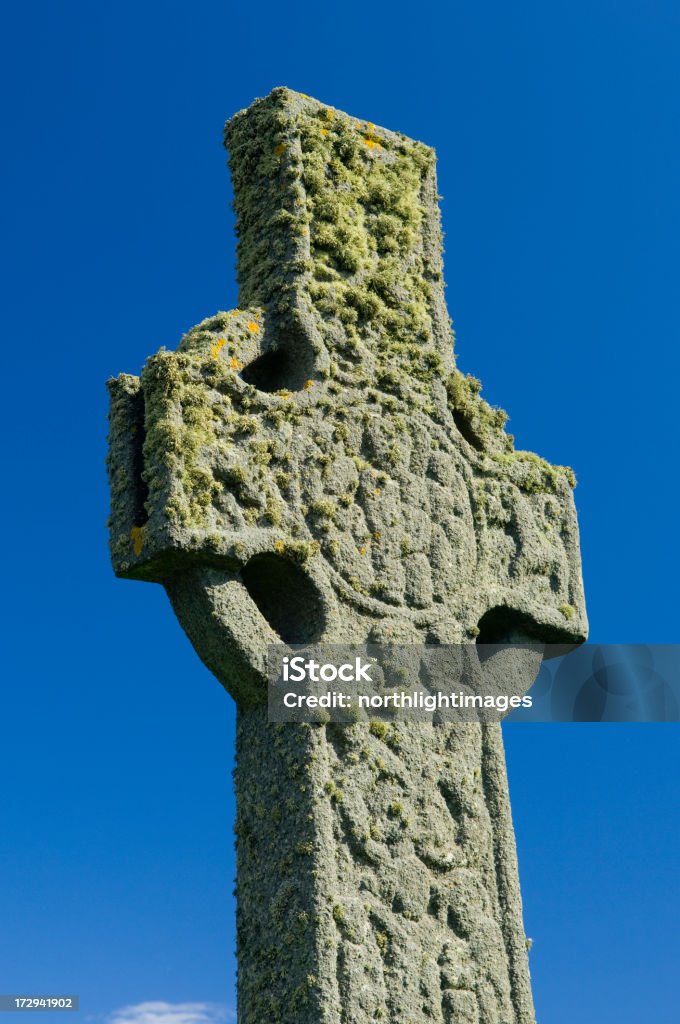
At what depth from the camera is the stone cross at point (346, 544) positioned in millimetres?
5172

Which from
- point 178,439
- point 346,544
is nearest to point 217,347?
point 178,439

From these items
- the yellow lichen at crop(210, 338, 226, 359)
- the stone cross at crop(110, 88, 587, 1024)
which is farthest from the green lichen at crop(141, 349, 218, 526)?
the yellow lichen at crop(210, 338, 226, 359)

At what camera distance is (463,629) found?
6004mm

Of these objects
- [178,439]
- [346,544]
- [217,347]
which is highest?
[217,347]

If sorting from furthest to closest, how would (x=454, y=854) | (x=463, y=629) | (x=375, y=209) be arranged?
(x=375, y=209), (x=463, y=629), (x=454, y=854)

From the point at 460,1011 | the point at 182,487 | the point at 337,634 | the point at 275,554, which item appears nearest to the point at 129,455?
the point at 182,487

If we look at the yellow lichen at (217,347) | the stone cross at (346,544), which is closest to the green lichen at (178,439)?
the stone cross at (346,544)

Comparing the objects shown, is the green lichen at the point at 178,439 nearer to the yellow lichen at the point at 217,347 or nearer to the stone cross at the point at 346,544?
the stone cross at the point at 346,544

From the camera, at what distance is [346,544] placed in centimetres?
569

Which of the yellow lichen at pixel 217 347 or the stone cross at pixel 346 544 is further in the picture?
the yellow lichen at pixel 217 347

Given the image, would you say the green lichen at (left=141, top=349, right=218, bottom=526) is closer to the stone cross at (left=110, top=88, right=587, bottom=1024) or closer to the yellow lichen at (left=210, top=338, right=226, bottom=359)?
the stone cross at (left=110, top=88, right=587, bottom=1024)

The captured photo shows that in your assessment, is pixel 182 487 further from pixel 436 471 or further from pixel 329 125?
pixel 329 125

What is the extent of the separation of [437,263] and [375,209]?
1.39 feet

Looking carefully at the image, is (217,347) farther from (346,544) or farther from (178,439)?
(346,544)
